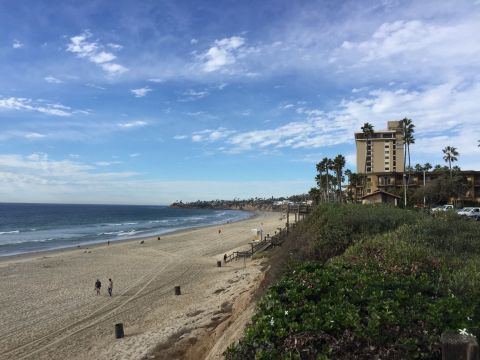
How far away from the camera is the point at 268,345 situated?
4.69 m

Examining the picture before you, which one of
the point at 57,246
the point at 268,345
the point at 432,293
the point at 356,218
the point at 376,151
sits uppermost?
the point at 376,151

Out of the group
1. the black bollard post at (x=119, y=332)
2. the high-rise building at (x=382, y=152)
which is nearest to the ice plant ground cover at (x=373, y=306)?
the black bollard post at (x=119, y=332)

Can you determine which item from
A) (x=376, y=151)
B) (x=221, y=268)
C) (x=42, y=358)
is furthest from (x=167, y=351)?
(x=376, y=151)

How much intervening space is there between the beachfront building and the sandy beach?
3288cm

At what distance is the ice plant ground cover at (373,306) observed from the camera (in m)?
4.49

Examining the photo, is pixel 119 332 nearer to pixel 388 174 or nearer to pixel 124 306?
pixel 124 306

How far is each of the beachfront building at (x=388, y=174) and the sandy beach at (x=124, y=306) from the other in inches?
1294

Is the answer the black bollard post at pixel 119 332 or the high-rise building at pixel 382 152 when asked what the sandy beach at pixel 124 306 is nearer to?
the black bollard post at pixel 119 332

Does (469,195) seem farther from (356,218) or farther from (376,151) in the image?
(356,218)

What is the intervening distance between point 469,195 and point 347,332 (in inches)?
2678

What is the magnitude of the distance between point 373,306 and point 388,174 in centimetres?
7111

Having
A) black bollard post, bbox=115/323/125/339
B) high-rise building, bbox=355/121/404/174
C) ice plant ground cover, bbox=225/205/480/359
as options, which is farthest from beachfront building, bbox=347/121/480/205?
ice plant ground cover, bbox=225/205/480/359

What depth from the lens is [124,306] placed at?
830 inches

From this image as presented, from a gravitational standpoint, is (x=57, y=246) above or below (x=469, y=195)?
below
